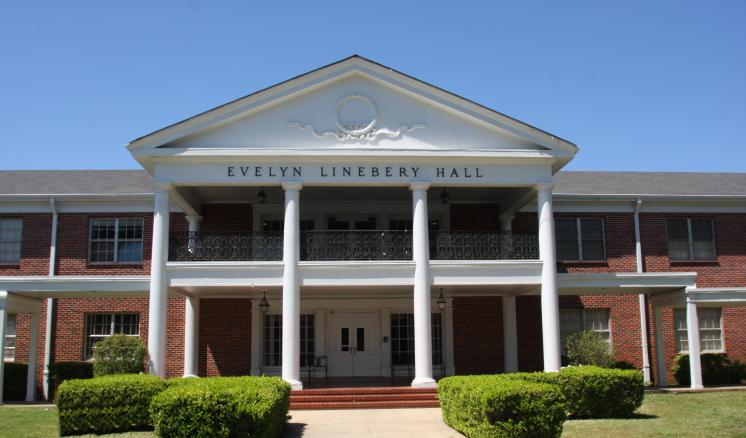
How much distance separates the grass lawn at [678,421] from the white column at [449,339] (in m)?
7.05

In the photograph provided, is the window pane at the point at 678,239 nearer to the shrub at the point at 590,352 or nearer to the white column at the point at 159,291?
the shrub at the point at 590,352

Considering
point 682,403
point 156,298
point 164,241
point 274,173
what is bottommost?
point 682,403

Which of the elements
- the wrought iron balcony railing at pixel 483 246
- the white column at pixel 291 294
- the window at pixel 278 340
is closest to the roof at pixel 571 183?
the wrought iron balcony railing at pixel 483 246

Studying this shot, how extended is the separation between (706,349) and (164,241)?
→ 60.0 feet

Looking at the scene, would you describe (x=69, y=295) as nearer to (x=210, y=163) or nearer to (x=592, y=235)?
(x=210, y=163)

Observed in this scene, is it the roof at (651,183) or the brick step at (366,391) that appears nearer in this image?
the brick step at (366,391)

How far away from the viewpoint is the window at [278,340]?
24125mm

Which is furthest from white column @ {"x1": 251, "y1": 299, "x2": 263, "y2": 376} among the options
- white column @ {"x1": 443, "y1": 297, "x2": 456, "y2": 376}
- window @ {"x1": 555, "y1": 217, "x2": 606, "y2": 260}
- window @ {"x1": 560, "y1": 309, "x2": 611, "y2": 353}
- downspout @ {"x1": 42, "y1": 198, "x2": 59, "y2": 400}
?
window @ {"x1": 555, "y1": 217, "x2": 606, "y2": 260}

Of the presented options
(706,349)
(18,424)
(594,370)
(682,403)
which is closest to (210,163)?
(18,424)

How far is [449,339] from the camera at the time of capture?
24.4 meters

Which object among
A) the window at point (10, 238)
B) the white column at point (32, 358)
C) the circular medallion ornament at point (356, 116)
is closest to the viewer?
the circular medallion ornament at point (356, 116)

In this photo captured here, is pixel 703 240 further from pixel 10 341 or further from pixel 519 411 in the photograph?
pixel 10 341

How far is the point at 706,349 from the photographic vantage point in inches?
992

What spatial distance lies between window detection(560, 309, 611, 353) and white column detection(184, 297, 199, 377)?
40.0 ft
